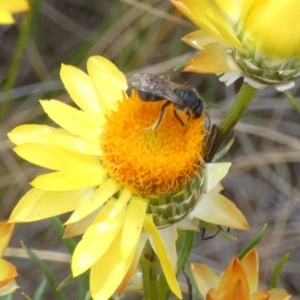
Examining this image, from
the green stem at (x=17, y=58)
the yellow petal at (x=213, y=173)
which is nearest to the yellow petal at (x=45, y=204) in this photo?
the yellow petal at (x=213, y=173)

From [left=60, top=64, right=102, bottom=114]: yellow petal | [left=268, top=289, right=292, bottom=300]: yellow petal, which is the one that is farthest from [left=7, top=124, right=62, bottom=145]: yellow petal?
[left=268, top=289, right=292, bottom=300]: yellow petal

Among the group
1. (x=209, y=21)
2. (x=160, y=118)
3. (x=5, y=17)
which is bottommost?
(x=160, y=118)

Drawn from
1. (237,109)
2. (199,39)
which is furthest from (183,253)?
(199,39)

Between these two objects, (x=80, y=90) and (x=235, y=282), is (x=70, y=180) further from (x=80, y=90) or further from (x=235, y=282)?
(x=235, y=282)

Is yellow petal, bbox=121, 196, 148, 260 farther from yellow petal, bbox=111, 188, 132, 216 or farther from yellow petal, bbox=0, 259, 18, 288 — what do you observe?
yellow petal, bbox=0, 259, 18, 288

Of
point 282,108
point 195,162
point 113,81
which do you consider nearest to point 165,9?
point 282,108

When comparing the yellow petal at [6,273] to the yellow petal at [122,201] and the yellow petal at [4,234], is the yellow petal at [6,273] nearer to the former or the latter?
the yellow petal at [4,234]
